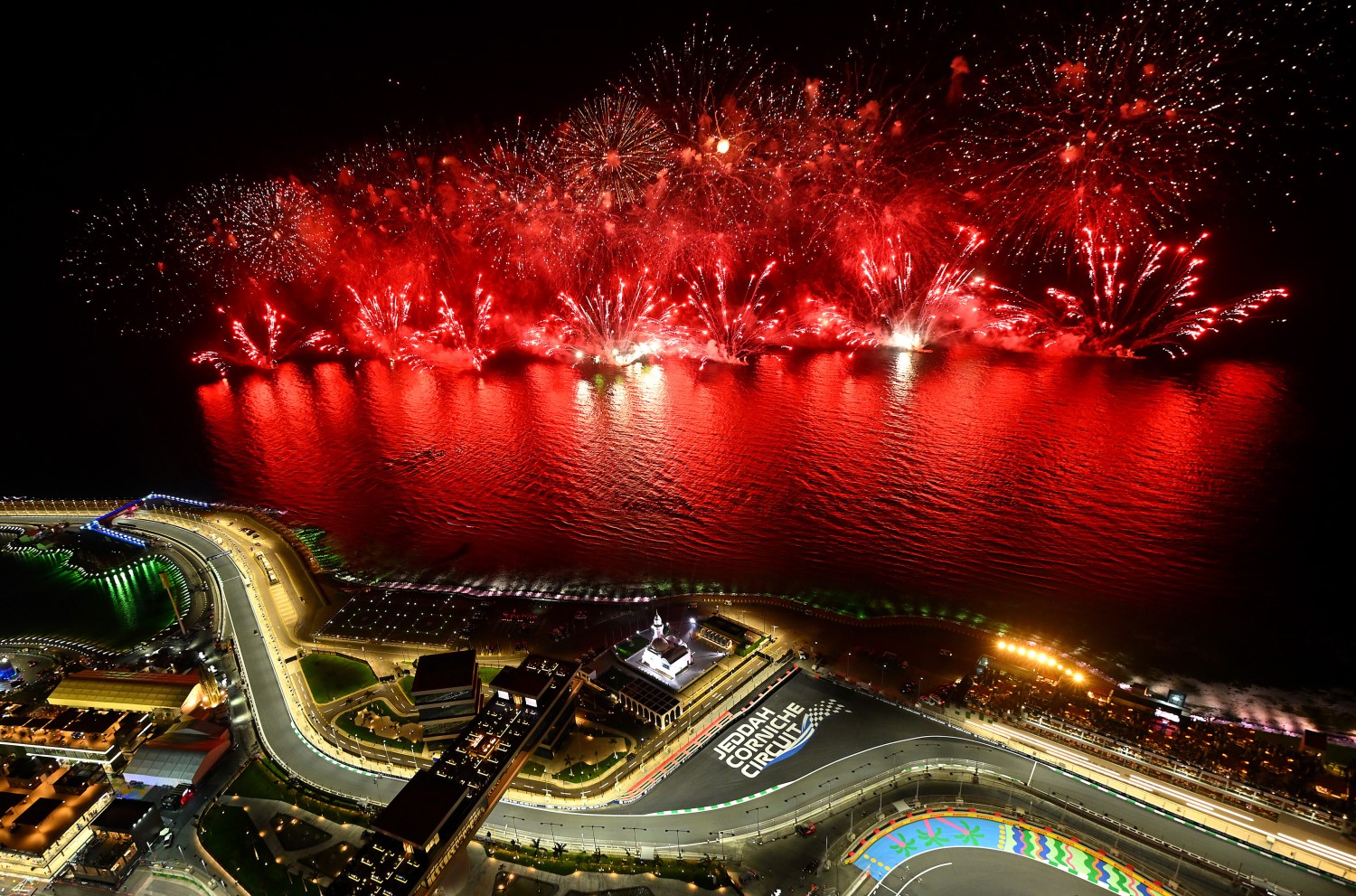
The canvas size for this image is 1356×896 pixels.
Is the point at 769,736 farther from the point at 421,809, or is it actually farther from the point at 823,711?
the point at 421,809

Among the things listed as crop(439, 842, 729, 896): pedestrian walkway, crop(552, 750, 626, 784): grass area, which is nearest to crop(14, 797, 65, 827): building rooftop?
crop(439, 842, 729, 896): pedestrian walkway

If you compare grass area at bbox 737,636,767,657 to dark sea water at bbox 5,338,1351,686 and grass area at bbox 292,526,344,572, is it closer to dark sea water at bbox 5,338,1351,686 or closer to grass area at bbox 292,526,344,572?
dark sea water at bbox 5,338,1351,686

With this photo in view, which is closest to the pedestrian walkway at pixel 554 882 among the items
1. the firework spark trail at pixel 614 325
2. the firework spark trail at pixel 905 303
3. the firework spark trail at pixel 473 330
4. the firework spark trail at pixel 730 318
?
the firework spark trail at pixel 730 318

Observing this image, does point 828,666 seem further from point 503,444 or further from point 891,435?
point 503,444

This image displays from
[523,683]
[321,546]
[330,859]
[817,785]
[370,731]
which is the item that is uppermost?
[523,683]

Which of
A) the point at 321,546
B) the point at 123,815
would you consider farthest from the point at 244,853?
the point at 321,546

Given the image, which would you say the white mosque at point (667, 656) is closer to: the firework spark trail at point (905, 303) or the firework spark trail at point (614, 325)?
the firework spark trail at point (614, 325)
